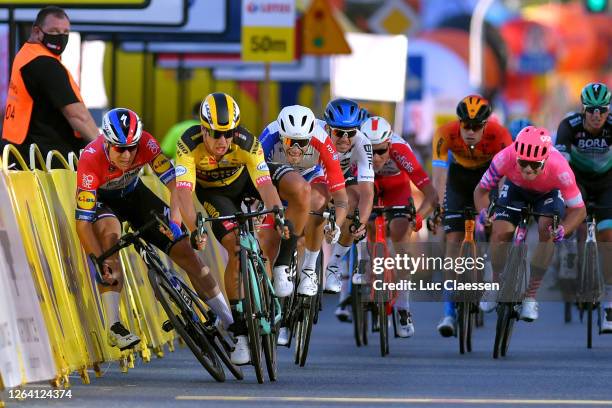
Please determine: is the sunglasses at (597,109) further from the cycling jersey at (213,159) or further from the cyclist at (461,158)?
the cycling jersey at (213,159)

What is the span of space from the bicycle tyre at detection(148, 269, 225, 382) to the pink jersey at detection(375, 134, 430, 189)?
4.64m

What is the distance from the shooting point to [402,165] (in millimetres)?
17047

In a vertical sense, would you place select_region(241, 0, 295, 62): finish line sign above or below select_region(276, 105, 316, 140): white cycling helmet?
above

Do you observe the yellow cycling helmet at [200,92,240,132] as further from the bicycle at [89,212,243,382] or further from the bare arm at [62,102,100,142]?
the bare arm at [62,102,100,142]

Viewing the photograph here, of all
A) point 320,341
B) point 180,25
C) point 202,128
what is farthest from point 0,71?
point 202,128

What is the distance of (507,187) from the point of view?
51.7ft

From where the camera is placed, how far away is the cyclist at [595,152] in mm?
16516

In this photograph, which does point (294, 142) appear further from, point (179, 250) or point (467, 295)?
point (467, 295)

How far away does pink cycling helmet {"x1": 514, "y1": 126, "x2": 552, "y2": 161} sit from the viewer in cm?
1492

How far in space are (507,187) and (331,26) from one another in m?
8.42

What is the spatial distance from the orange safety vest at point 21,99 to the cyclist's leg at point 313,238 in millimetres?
1925

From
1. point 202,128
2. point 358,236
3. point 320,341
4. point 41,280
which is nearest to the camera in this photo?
point 41,280

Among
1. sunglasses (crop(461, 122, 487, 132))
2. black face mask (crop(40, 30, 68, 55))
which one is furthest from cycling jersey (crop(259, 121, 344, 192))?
sunglasses (crop(461, 122, 487, 132))

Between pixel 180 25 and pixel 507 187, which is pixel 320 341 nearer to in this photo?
pixel 507 187
